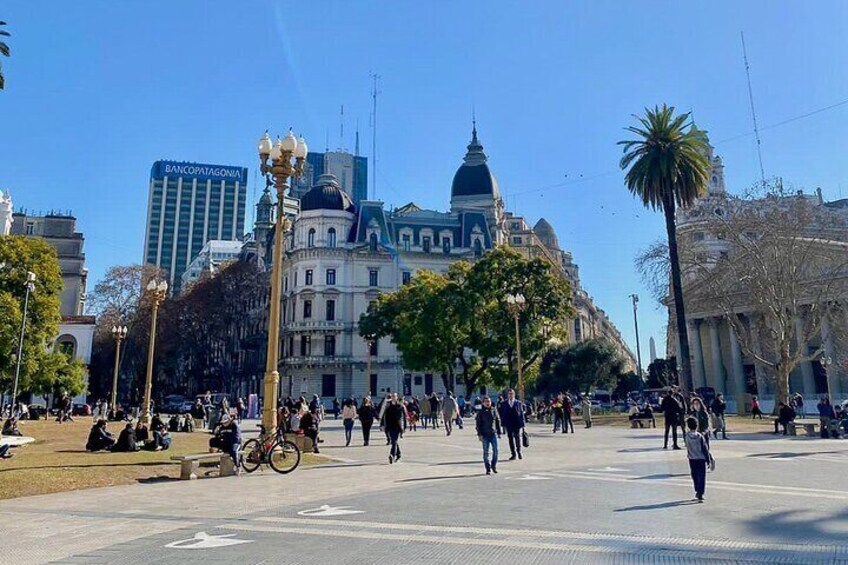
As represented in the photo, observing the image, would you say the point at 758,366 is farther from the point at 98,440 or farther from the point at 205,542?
the point at 205,542

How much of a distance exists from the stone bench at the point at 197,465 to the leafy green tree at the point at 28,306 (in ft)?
101

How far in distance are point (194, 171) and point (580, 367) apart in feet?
532

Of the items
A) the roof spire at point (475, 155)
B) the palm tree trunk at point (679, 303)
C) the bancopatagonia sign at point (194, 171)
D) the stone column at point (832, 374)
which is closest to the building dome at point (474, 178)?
the roof spire at point (475, 155)

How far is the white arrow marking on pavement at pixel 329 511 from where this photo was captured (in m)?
9.70

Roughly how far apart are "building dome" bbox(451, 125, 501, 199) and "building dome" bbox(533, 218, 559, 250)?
3375 cm

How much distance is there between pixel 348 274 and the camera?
69125mm

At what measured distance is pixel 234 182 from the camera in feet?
647

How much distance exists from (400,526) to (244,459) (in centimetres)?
853

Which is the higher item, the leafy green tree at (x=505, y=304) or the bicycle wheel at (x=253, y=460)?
the leafy green tree at (x=505, y=304)

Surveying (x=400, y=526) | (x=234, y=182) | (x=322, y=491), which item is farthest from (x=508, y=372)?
(x=234, y=182)

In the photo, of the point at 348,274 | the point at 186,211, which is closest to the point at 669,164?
the point at 348,274

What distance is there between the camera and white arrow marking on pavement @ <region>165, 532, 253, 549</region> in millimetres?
7562

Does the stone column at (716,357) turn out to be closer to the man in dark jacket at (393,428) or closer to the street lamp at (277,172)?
the man in dark jacket at (393,428)

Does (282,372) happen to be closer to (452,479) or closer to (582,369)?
(582,369)
